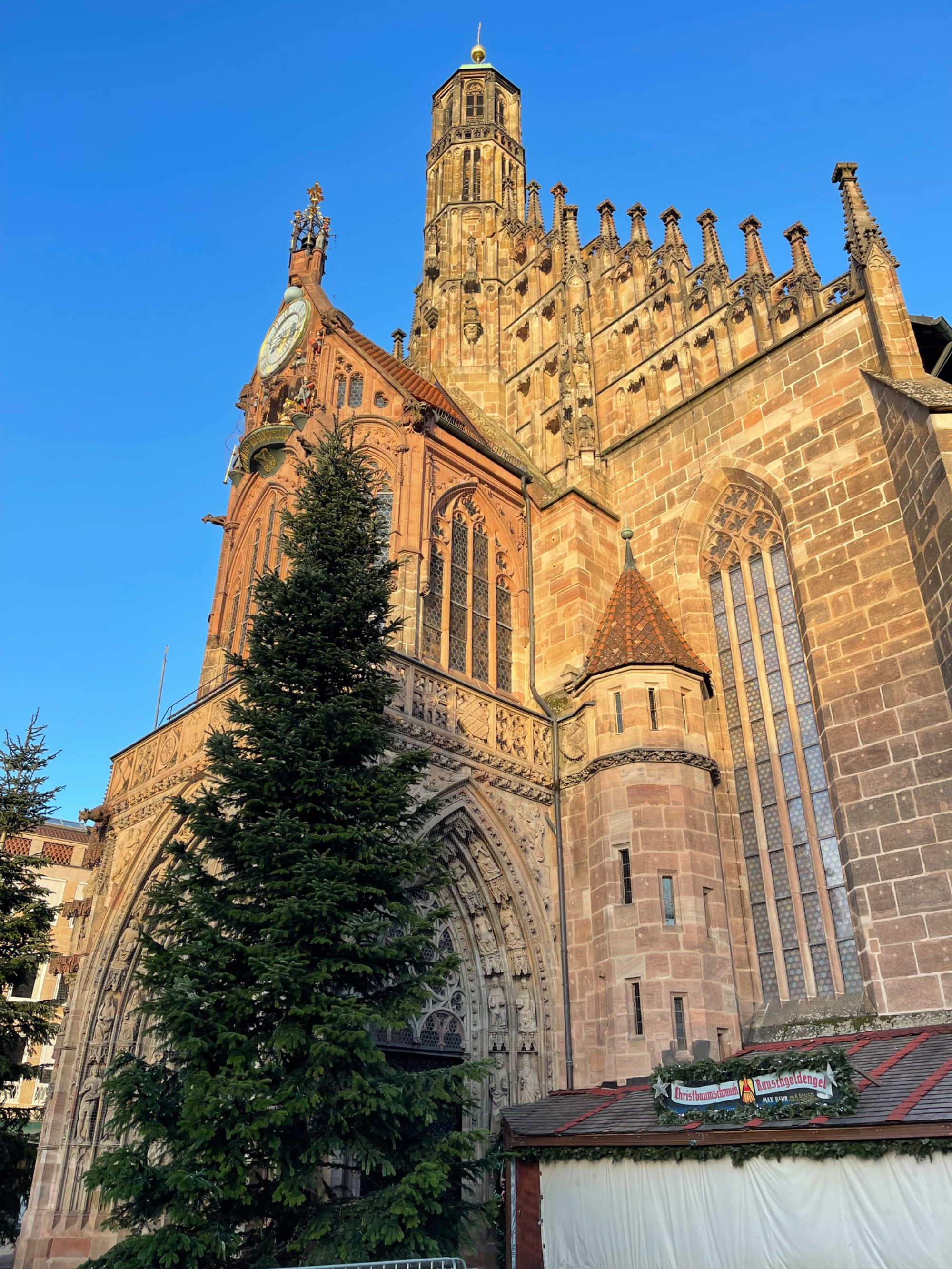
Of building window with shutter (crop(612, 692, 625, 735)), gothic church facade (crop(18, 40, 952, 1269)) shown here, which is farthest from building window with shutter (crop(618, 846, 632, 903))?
building window with shutter (crop(612, 692, 625, 735))

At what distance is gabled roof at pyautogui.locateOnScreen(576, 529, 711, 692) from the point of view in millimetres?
16094

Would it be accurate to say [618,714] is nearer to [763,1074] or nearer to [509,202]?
[763,1074]

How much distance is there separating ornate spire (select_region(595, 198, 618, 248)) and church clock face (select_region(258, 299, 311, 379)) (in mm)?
7470

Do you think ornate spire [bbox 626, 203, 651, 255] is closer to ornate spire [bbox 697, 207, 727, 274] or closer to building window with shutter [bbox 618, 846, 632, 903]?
ornate spire [bbox 697, 207, 727, 274]

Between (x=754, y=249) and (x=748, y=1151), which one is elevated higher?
(x=754, y=249)

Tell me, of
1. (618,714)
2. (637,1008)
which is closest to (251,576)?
(618,714)

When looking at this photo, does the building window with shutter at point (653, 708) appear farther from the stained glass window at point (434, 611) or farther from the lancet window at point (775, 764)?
the stained glass window at point (434, 611)

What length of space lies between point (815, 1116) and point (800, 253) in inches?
594

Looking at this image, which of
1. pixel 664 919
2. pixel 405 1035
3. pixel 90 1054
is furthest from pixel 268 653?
pixel 90 1054

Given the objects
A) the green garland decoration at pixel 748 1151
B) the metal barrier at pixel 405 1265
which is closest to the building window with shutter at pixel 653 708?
the green garland decoration at pixel 748 1151

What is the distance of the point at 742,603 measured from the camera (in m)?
17.3

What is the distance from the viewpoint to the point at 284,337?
21.5 metres

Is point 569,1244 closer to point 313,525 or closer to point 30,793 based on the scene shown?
point 313,525

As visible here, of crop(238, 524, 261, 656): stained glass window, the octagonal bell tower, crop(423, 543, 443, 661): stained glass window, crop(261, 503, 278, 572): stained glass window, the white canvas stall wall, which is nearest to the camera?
the white canvas stall wall
